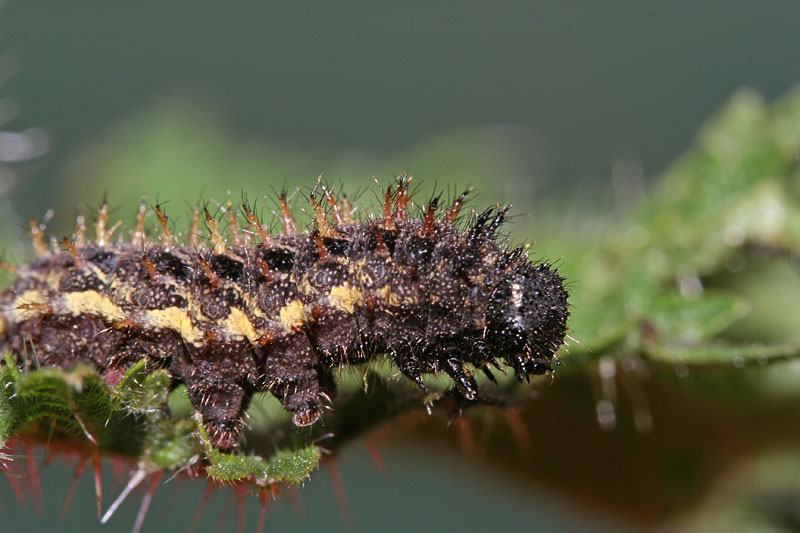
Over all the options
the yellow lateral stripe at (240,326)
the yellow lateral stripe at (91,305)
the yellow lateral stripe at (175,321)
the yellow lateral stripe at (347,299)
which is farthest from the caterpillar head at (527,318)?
the yellow lateral stripe at (91,305)

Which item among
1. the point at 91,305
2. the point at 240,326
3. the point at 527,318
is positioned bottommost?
the point at 527,318

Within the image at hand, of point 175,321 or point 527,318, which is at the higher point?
point 175,321

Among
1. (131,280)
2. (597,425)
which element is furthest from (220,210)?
(597,425)

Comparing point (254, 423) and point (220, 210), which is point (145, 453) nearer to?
point (254, 423)

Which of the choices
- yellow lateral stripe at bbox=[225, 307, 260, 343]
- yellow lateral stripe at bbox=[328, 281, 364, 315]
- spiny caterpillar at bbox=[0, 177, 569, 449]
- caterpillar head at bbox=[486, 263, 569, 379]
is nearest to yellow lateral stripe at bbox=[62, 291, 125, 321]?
spiny caterpillar at bbox=[0, 177, 569, 449]

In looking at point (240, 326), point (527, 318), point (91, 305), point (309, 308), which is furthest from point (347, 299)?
point (91, 305)

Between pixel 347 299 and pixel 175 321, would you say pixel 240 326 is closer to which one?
pixel 175 321

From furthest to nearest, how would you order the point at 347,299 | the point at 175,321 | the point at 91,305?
the point at 91,305 < the point at 175,321 < the point at 347,299

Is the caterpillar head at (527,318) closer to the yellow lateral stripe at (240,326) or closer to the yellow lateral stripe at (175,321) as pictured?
the yellow lateral stripe at (240,326)
